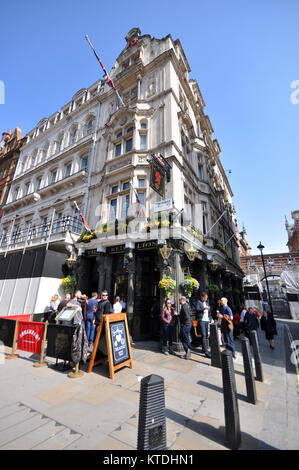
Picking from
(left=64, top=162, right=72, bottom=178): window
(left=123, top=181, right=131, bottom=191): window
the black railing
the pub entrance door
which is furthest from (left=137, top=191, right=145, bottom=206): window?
(left=64, top=162, right=72, bottom=178): window

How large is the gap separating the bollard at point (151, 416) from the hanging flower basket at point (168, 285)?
6.09m

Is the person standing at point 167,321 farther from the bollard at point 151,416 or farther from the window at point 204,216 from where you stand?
the window at point 204,216

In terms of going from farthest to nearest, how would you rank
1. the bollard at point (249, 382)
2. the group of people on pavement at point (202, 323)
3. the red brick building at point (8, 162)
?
the red brick building at point (8, 162), the group of people on pavement at point (202, 323), the bollard at point (249, 382)

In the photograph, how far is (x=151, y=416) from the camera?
240 cm

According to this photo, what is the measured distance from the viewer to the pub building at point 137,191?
10.2 meters

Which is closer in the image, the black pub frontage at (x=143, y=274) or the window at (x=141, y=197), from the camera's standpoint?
the black pub frontage at (x=143, y=274)

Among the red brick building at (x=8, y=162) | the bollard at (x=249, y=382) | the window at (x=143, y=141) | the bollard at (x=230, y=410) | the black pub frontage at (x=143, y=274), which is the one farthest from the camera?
the red brick building at (x=8, y=162)

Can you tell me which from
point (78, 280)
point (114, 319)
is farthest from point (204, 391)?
point (78, 280)

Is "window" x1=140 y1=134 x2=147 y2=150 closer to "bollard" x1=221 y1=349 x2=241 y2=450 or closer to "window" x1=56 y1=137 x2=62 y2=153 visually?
"window" x1=56 y1=137 x2=62 y2=153

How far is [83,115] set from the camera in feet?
63.4

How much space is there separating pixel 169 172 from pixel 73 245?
7.59 m

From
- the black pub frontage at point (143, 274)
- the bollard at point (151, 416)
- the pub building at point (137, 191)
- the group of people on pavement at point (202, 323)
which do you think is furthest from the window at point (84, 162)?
the bollard at point (151, 416)

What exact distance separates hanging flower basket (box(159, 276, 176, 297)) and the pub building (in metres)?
0.29

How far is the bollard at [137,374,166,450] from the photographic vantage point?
235cm
